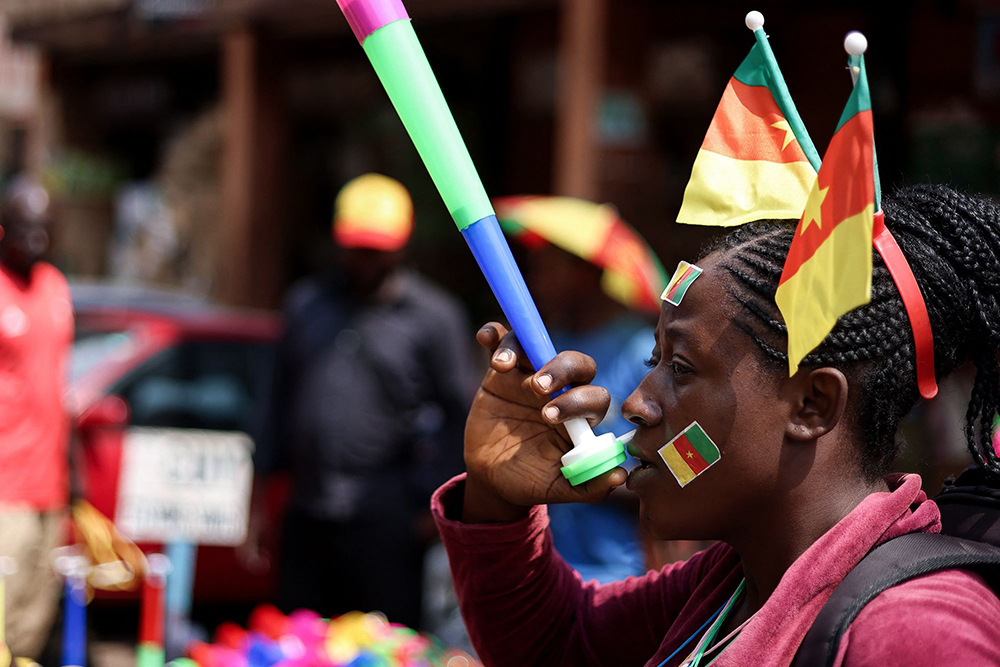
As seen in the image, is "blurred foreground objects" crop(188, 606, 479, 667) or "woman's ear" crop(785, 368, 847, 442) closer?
"woman's ear" crop(785, 368, 847, 442)

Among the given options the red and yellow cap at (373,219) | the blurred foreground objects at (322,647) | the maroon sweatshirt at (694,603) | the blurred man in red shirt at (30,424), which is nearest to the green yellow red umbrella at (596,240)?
the red and yellow cap at (373,219)

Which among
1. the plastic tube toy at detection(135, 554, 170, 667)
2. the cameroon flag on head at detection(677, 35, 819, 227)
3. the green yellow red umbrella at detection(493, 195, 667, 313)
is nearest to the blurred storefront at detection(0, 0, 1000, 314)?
the green yellow red umbrella at detection(493, 195, 667, 313)

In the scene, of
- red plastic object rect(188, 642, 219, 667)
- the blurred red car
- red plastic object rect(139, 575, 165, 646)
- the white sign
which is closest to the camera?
red plastic object rect(188, 642, 219, 667)

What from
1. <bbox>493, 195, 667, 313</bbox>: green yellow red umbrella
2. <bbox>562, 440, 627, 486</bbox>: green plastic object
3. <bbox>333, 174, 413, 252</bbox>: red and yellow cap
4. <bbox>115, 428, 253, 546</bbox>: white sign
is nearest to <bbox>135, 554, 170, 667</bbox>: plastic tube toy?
<bbox>115, 428, 253, 546</bbox>: white sign

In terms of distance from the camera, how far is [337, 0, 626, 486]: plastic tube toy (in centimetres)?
145

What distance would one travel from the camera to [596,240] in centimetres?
390

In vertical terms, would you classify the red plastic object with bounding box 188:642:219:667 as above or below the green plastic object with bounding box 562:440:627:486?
below

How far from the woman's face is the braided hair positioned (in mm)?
29

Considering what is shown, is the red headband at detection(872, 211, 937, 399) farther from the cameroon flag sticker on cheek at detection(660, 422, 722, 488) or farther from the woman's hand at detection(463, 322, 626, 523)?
the woman's hand at detection(463, 322, 626, 523)

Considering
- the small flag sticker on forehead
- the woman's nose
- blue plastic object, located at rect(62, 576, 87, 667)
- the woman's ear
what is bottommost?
blue plastic object, located at rect(62, 576, 87, 667)

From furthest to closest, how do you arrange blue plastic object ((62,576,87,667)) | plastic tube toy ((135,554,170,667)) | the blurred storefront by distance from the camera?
the blurred storefront → blue plastic object ((62,576,87,667)) → plastic tube toy ((135,554,170,667))

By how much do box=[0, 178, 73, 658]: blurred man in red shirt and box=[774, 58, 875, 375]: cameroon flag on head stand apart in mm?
3691

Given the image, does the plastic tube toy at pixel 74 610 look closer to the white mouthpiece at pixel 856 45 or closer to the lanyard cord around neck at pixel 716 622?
the lanyard cord around neck at pixel 716 622

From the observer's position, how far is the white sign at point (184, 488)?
16.4 feet
